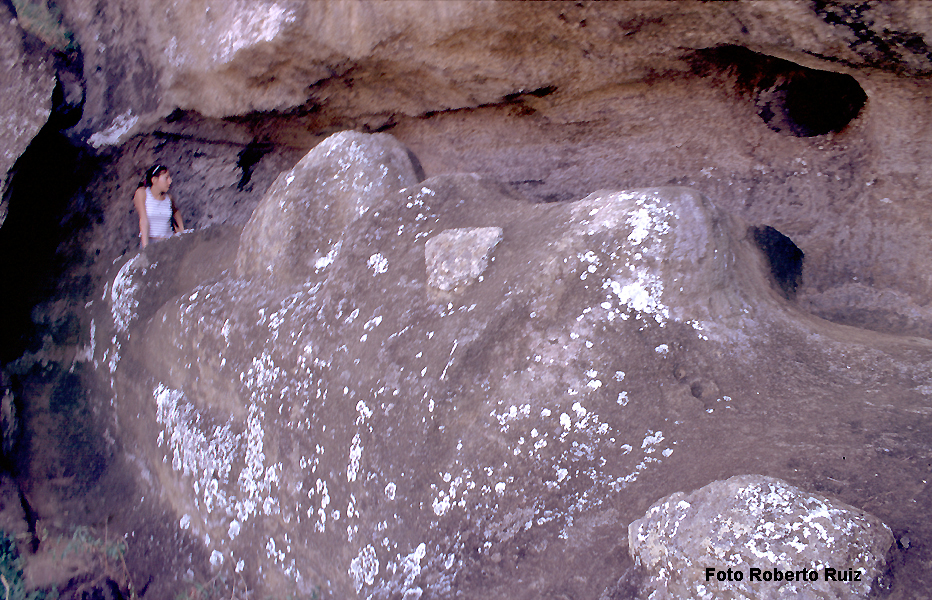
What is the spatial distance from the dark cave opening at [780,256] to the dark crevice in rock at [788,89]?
1.87 ft

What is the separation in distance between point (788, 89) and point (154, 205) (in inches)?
117

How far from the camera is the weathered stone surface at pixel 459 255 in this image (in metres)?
1.73

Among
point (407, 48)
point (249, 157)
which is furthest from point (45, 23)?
point (407, 48)

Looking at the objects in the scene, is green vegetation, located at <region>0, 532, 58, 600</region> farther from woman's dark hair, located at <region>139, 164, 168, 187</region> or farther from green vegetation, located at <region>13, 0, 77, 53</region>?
green vegetation, located at <region>13, 0, 77, 53</region>

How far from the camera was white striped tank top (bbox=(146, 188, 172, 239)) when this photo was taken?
3139 mm

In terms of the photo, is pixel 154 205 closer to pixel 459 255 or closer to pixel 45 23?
pixel 45 23

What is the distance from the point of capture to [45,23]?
3055mm

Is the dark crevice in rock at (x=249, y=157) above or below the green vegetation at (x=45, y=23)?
below

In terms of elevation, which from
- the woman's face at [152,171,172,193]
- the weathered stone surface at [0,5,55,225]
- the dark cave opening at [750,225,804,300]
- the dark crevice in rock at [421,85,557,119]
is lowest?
the woman's face at [152,171,172,193]

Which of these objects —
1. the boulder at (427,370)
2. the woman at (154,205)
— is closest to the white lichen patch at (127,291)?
the woman at (154,205)

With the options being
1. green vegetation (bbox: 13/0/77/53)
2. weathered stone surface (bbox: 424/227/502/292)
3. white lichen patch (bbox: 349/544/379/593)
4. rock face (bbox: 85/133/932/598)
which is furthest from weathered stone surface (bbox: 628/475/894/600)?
green vegetation (bbox: 13/0/77/53)

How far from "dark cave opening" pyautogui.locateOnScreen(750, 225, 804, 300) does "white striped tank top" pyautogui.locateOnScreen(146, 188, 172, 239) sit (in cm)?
279

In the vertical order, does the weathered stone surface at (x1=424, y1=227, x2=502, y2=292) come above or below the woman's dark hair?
above

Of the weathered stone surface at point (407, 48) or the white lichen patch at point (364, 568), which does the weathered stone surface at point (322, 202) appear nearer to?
the weathered stone surface at point (407, 48)
